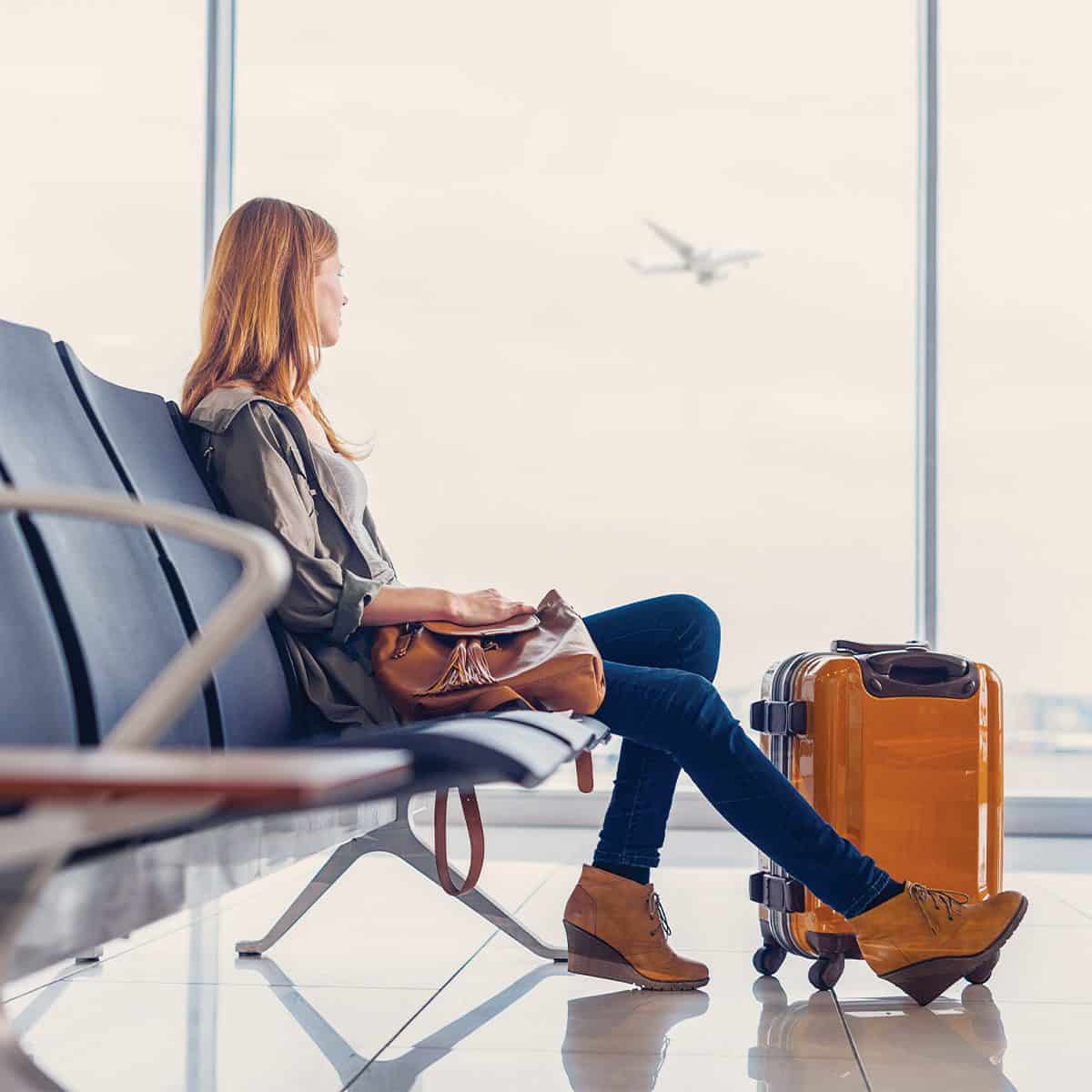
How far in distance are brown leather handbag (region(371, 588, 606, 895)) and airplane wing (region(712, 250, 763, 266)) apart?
8.11 ft

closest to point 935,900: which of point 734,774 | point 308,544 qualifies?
point 734,774

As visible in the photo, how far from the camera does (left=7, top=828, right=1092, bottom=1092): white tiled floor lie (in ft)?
5.10

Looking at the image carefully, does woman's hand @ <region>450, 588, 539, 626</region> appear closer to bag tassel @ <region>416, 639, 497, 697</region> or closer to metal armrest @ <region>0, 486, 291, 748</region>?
bag tassel @ <region>416, 639, 497, 697</region>

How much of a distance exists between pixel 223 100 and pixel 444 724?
3.16 meters

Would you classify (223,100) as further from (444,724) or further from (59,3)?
(444,724)

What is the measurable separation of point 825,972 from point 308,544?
0.98 metres

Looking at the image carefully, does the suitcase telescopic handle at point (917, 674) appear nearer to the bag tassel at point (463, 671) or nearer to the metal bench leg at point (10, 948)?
the bag tassel at point (463, 671)

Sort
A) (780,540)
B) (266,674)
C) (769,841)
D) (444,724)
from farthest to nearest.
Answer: (780,540)
(769,841)
(266,674)
(444,724)

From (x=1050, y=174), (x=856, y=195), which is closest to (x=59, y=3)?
(x=856, y=195)

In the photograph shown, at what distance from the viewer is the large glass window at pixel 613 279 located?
13.0ft

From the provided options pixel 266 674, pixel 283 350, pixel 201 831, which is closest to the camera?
pixel 201 831

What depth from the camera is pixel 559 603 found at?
73.6 inches

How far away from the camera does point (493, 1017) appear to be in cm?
180

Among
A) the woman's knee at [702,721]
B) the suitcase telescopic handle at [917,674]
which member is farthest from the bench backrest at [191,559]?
the suitcase telescopic handle at [917,674]
